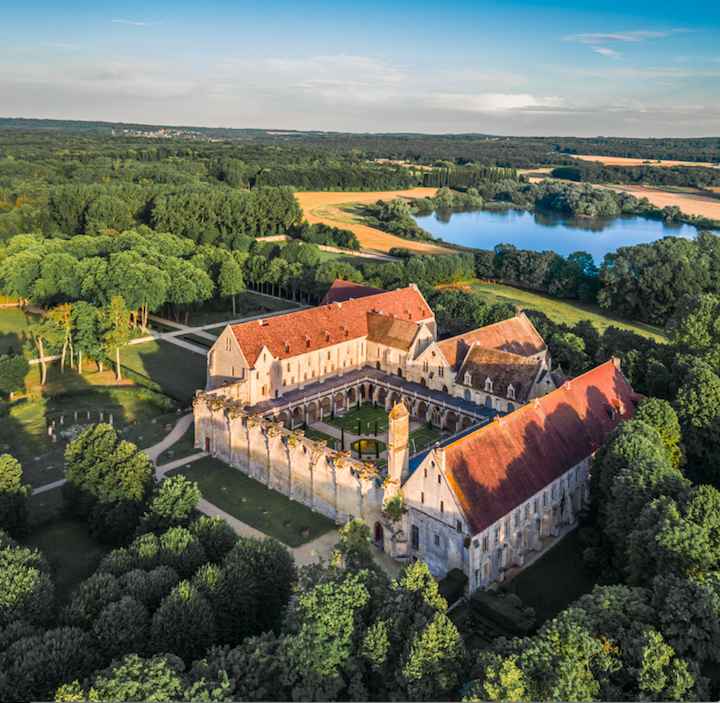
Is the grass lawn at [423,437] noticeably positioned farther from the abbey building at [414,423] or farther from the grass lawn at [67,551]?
the grass lawn at [67,551]

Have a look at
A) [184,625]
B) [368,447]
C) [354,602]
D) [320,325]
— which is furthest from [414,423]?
[184,625]

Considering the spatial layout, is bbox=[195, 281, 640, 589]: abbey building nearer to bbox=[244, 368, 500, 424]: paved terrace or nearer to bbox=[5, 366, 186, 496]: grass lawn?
bbox=[244, 368, 500, 424]: paved terrace

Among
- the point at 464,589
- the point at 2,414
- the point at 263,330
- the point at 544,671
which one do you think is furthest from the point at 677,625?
the point at 2,414

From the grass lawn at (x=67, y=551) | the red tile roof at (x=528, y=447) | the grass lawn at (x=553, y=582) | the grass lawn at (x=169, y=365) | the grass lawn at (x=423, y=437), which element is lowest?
the grass lawn at (x=67, y=551)

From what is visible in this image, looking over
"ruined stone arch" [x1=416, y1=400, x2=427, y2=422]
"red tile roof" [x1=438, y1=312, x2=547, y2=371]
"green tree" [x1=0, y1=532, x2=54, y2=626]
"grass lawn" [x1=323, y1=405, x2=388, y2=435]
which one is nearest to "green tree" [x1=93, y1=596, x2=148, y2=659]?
"green tree" [x1=0, y1=532, x2=54, y2=626]

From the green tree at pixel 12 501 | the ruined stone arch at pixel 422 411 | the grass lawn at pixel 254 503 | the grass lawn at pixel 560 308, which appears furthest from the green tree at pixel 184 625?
the grass lawn at pixel 560 308

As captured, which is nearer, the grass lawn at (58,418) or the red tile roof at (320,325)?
the grass lawn at (58,418)

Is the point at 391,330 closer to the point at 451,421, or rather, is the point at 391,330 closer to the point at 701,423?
the point at 451,421
